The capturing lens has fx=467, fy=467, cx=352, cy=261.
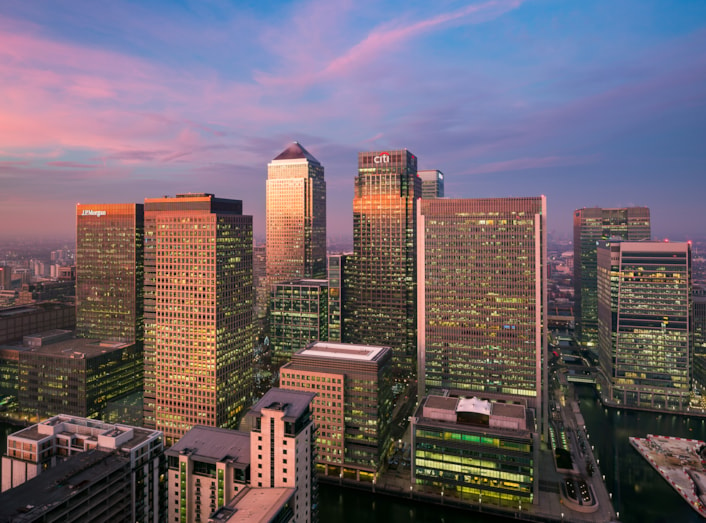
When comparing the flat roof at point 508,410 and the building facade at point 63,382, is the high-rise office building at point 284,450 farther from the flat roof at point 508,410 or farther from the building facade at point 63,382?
the building facade at point 63,382

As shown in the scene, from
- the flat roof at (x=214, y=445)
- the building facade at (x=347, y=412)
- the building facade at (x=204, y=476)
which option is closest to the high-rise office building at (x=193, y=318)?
the building facade at (x=347, y=412)

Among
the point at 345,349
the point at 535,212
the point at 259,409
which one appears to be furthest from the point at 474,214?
the point at 259,409

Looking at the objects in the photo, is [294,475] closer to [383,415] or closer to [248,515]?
[248,515]

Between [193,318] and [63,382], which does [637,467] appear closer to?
[193,318]

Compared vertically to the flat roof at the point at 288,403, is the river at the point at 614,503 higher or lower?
lower

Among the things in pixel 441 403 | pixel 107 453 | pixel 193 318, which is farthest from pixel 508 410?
pixel 193 318

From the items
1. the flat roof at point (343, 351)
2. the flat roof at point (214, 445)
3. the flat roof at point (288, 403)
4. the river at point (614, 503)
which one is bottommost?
the river at point (614, 503)

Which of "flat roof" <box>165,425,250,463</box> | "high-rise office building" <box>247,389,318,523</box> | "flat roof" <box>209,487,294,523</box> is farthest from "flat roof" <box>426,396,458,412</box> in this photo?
"flat roof" <box>209,487,294,523</box>
